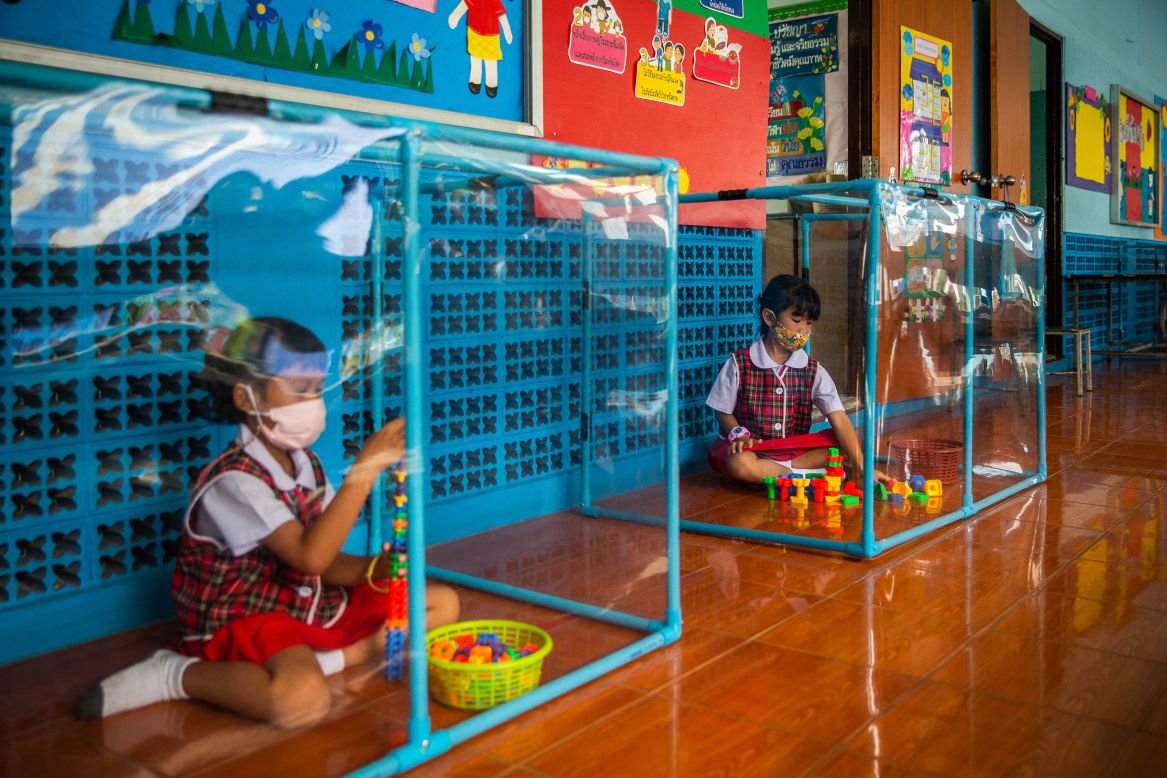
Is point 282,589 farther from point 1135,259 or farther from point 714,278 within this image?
point 1135,259

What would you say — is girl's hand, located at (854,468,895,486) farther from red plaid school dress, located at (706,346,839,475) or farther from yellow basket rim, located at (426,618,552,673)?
yellow basket rim, located at (426,618,552,673)

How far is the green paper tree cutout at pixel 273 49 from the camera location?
2135 millimetres

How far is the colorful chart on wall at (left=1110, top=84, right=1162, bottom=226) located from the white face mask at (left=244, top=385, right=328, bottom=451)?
923 centimetres

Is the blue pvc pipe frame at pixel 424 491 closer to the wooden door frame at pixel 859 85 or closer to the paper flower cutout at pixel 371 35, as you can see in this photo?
the paper flower cutout at pixel 371 35

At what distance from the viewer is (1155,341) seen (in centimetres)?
943

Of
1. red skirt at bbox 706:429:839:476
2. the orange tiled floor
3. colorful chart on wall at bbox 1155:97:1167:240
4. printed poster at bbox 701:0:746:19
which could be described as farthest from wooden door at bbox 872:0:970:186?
colorful chart on wall at bbox 1155:97:1167:240

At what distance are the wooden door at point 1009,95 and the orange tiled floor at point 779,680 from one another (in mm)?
4015

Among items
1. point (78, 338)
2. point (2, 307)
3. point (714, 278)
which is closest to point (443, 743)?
point (78, 338)

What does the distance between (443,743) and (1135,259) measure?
384 inches


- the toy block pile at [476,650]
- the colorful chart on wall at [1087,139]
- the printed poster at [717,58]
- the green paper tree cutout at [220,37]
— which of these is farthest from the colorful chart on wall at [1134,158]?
the toy block pile at [476,650]

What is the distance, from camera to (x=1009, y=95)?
21.1ft

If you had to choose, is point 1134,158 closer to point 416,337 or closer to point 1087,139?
point 1087,139

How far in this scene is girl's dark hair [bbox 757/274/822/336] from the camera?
11.4 ft

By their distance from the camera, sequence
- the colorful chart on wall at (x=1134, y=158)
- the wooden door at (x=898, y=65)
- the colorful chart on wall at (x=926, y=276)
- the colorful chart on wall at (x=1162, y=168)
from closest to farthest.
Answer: the colorful chart on wall at (x=926, y=276) → the wooden door at (x=898, y=65) → the colorful chart on wall at (x=1134, y=158) → the colorful chart on wall at (x=1162, y=168)
